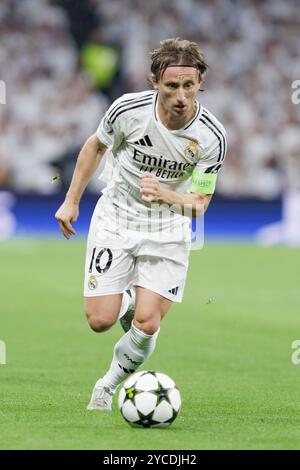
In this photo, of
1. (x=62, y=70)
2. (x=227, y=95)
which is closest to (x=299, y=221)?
(x=227, y=95)

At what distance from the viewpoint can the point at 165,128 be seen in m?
7.00

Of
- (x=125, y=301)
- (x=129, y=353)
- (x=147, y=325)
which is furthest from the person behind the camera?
(x=125, y=301)

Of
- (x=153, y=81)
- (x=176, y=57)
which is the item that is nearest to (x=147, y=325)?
(x=153, y=81)

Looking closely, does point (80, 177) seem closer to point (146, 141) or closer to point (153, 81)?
point (146, 141)

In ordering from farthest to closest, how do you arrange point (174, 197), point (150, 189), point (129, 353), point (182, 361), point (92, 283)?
1. point (182, 361)
2. point (92, 283)
3. point (129, 353)
4. point (174, 197)
5. point (150, 189)

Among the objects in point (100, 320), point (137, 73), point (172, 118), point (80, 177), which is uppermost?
point (172, 118)

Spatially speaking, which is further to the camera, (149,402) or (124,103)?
(124,103)

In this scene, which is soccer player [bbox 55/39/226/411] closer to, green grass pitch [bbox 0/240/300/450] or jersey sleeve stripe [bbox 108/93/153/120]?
jersey sleeve stripe [bbox 108/93/153/120]

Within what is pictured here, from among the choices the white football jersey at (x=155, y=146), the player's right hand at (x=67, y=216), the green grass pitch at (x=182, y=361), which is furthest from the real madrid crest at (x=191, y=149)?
the green grass pitch at (x=182, y=361)

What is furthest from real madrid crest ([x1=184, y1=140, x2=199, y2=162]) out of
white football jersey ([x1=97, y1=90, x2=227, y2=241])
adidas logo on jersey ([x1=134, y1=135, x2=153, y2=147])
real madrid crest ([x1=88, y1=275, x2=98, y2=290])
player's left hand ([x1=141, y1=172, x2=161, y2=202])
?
real madrid crest ([x1=88, y1=275, x2=98, y2=290])

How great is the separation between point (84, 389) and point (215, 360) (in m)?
2.34

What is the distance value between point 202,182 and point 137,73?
2311 cm

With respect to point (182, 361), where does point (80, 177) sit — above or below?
above

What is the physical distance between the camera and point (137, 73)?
2961cm
